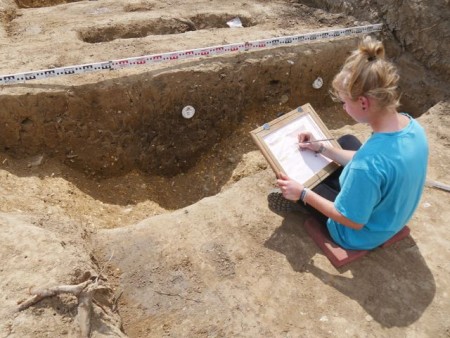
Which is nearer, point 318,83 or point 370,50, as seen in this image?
point 370,50

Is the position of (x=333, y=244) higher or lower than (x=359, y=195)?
lower

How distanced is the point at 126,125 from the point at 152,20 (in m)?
2.40

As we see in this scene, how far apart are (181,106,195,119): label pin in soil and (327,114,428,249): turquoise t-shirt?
318cm

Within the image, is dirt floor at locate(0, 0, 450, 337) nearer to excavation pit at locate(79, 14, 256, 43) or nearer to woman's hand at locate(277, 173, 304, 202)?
excavation pit at locate(79, 14, 256, 43)

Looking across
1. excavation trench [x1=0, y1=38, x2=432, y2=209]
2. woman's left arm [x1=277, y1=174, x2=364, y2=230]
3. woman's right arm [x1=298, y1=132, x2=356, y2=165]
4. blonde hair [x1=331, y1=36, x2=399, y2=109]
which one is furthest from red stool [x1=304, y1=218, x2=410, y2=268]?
excavation trench [x1=0, y1=38, x2=432, y2=209]

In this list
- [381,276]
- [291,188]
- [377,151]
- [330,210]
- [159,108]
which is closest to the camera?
[377,151]

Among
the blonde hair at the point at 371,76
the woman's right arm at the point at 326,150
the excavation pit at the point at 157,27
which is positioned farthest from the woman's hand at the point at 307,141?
the excavation pit at the point at 157,27

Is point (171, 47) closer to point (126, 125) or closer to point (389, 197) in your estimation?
point (126, 125)

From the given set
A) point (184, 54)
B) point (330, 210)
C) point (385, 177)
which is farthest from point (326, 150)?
point (184, 54)

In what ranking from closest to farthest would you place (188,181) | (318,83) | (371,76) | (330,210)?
(371,76)
(330,210)
(188,181)
(318,83)

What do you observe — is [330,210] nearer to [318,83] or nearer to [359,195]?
[359,195]

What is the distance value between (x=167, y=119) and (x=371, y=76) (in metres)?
3.70

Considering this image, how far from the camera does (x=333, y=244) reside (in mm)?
3881

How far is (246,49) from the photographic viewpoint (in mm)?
6367
